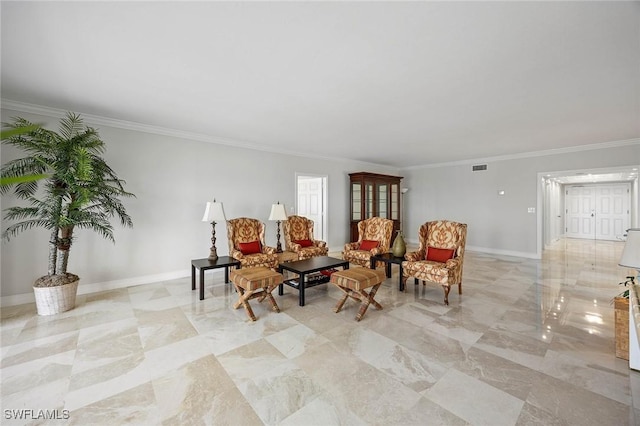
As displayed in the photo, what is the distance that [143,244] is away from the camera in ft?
13.8

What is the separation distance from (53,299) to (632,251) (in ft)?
17.2

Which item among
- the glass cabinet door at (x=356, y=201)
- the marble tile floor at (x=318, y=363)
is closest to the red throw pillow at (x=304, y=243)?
the marble tile floor at (x=318, y=363)

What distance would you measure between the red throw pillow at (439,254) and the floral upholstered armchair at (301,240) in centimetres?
185

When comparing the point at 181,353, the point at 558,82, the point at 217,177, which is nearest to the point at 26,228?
the point at 217,177

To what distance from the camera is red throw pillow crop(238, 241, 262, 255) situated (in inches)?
172

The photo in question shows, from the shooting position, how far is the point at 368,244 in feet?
16.3

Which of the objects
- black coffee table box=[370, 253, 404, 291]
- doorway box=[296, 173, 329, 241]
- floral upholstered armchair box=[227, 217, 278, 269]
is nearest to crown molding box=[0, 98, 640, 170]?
doorway box=[296, 173, 329, 241]

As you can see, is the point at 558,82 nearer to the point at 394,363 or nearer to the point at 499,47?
the point at 499,47

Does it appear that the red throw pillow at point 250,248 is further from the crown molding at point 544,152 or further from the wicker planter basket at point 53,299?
the crown molding at point 544,152

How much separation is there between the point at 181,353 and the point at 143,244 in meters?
2.54

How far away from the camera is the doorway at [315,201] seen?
22.1 ft

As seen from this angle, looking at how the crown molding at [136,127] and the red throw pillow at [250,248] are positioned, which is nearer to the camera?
the crown molding at [136,127]

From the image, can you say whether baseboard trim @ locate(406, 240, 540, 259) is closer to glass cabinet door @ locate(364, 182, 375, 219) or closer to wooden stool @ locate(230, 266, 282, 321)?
glass cabinet door @ locate(364, 182, 375, 219)

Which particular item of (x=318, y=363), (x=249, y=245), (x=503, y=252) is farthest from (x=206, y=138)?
(x=503, y=252)
